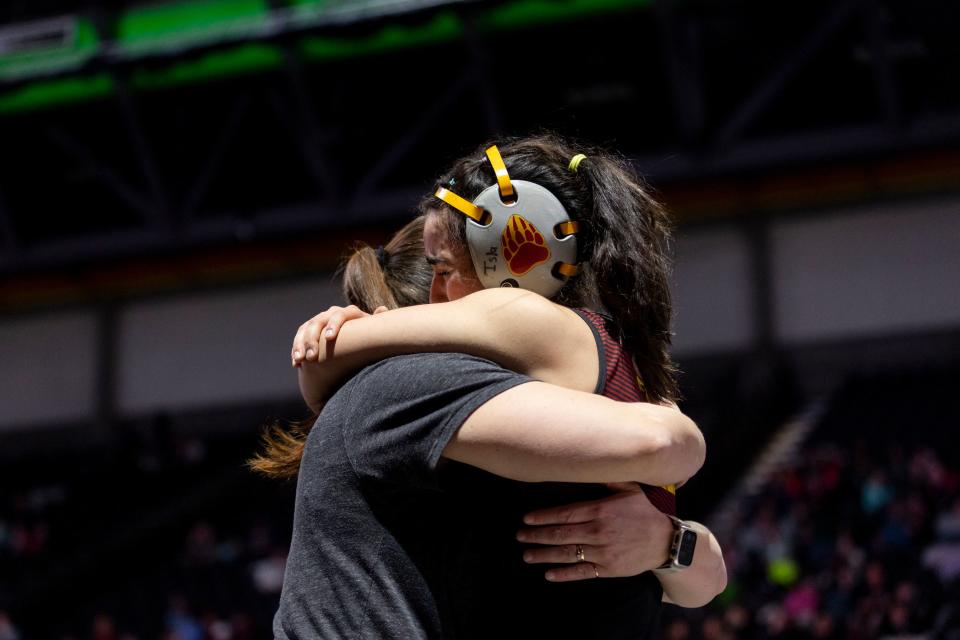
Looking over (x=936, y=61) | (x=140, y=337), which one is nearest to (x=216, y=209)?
(x=140, y=337)

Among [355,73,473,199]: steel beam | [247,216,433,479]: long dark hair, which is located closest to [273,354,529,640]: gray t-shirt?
[247,216,433,479]: long dark hair

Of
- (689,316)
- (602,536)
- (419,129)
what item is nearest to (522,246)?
(602,536)

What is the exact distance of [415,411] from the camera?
162 cm

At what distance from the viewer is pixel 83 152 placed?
50.9 feet

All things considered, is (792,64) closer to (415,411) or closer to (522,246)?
(522,246)

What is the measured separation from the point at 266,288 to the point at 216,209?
1.97 metres

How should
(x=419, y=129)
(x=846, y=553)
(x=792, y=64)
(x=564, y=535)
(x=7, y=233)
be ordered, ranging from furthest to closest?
(x=7, y=233)
(x=419, y=129)
(x=792, y=64)
(x=846, y=553)
(x=564, y=535)

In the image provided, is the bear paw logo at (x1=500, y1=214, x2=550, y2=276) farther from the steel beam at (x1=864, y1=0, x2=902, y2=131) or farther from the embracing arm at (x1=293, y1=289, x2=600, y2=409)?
the steel beam at (x1=864, y1=0, x2=902, y2=131)

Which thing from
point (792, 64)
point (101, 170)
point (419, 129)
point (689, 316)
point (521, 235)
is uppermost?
point (101, 170)

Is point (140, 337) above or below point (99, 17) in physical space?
below

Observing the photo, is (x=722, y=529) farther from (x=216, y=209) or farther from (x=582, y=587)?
(x=582, y=587)

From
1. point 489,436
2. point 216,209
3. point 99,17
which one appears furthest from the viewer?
point 216,209

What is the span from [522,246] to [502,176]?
12 cm

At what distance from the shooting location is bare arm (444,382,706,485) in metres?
1.54
